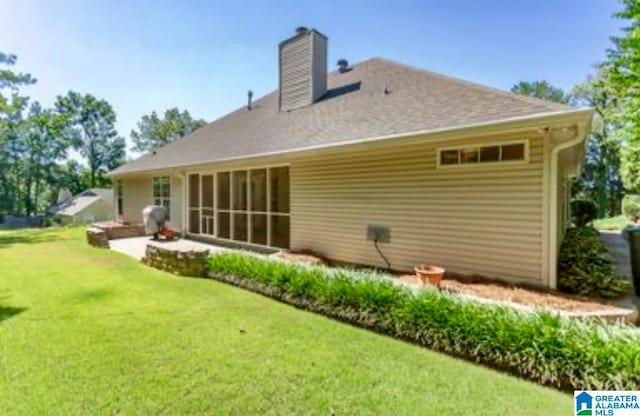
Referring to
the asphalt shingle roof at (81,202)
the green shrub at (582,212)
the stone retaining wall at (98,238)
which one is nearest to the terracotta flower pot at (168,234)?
the stone retaining wall at (98,238)

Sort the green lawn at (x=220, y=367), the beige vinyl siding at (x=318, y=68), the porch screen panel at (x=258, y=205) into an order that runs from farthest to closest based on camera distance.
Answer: the beige vinyl siding at (x=318, y=68)
the porch screen panel at (x=258, y=205)
the green lawn at (x=220, y=367)

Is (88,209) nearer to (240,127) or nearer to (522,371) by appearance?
(240,127)

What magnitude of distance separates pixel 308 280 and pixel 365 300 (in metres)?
1.19

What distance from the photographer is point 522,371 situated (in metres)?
3.68

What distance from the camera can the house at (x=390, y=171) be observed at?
5707mm

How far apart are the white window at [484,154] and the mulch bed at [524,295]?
2.01 metres

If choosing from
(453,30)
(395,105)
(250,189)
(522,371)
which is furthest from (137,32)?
(522,371)

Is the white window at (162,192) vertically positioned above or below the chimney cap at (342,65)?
below

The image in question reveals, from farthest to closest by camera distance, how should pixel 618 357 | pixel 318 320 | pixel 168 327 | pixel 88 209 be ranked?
pixel 88 209, pixel 318 320, pixel 168 327, pixel 618 357

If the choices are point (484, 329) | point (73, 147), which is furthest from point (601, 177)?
point (73, 147)

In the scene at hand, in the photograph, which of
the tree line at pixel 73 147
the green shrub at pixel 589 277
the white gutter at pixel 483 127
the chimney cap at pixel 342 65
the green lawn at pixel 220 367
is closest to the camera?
the green lawn at pixel 220 367

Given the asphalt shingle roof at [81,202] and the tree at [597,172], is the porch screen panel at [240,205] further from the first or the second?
the asphalt shingle roof at [81,202]

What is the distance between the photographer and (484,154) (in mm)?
6195

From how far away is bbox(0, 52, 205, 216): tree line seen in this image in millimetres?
45188
